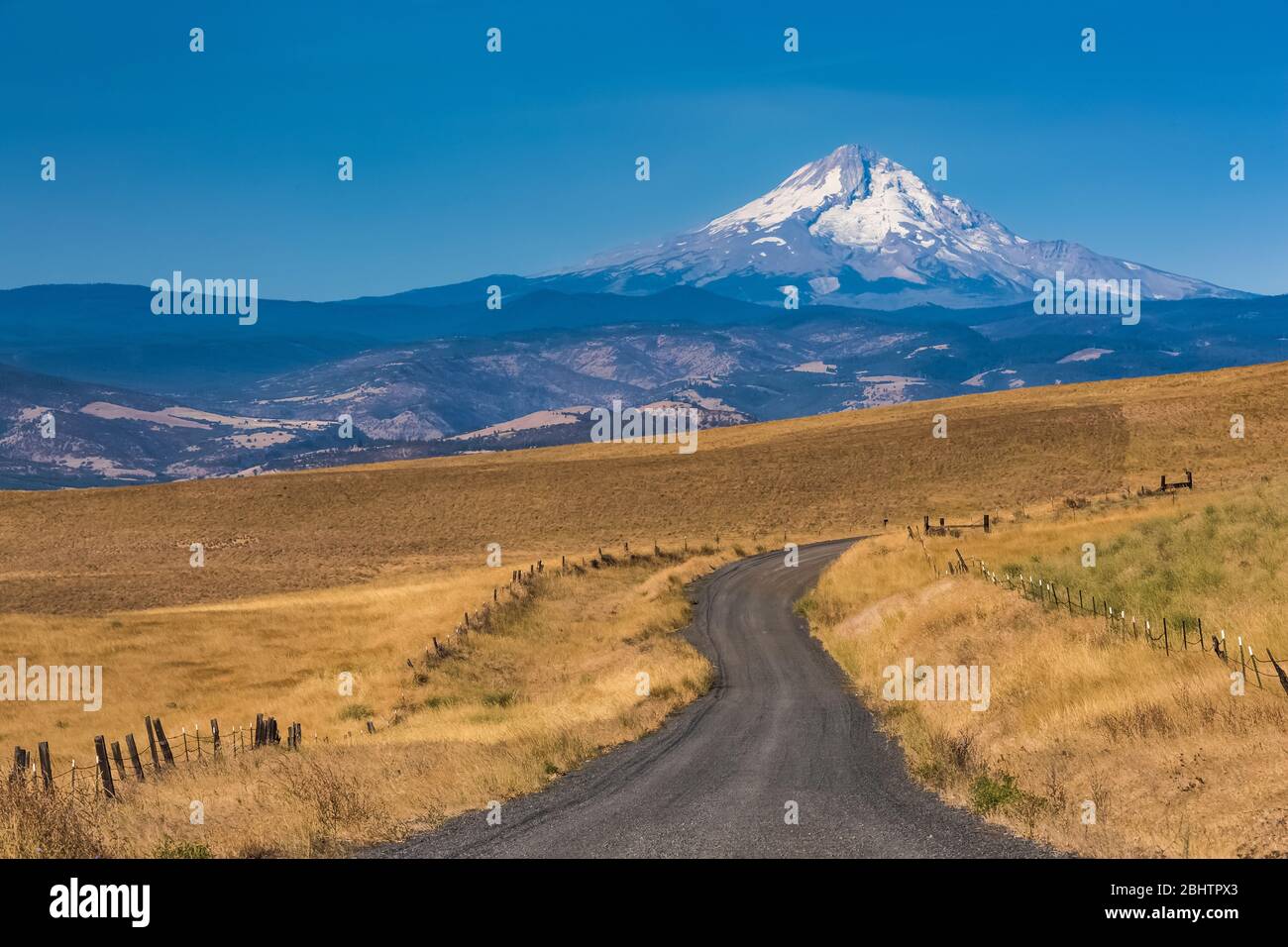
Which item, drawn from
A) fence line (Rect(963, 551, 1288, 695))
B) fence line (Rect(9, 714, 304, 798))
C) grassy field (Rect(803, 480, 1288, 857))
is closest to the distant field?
grassy field (Rect(803, 480, 1288, 857))

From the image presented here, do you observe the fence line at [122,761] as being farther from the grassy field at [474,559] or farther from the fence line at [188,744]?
the grassy field at [474,559]

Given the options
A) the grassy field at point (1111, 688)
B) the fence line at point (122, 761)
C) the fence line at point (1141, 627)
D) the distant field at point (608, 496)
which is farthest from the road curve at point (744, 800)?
the distant field at point (608, 496)

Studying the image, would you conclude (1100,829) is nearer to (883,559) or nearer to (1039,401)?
(883,559)

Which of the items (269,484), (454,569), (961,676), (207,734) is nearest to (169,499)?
(269,484)

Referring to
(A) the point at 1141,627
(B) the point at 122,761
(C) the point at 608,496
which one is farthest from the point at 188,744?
(C) the point at 608,496

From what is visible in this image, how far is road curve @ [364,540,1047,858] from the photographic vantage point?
1274 centimetres

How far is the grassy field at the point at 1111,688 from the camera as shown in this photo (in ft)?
40.5

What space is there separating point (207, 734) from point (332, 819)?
64.1ft

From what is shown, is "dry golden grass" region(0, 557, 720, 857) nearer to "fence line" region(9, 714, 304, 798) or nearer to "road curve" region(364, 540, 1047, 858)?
"fence line" region(9, 714, 304, 798)

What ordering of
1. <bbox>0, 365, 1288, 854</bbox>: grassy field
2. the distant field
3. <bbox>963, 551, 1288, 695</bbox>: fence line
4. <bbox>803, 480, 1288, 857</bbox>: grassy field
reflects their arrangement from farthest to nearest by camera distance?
the distant field, <bbox>0, 365, 1288, 854</bbox>: grassy field, <bbox>963, 551, 1288, 695</bbox>: fence line, <bbox>803, 480, 1288, 857</bbox>: grassy field

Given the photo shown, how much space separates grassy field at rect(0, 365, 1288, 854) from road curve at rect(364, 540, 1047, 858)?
4.20ft

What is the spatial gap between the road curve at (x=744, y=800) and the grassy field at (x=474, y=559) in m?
1.28

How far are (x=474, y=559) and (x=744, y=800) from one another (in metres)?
65.5
